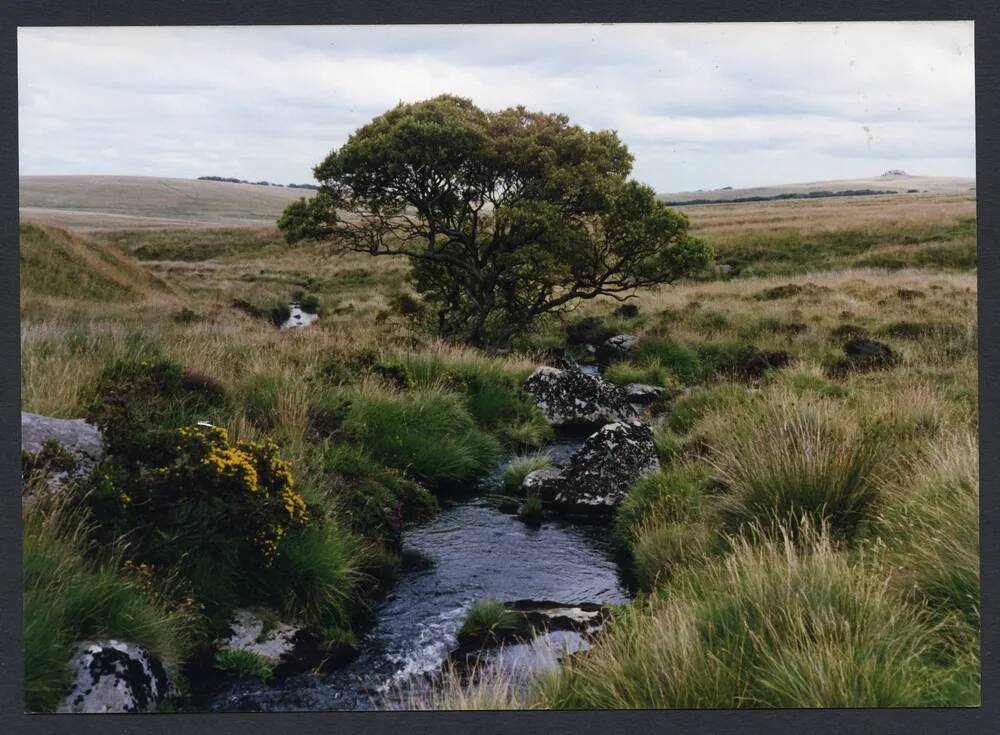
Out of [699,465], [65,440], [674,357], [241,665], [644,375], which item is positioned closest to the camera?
[241,665]

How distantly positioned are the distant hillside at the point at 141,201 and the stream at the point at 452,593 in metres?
3.99

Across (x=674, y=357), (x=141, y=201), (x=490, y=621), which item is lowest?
(x=490, y=621)

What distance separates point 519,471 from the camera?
9.30 m

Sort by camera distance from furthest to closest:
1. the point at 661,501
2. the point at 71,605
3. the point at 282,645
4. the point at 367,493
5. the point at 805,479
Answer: the point at 367,493
the point at 661,501
the point at 805,479
the point at 282,645
the point at 71,605

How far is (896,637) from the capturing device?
4.43m

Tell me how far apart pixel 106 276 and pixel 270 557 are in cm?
1403

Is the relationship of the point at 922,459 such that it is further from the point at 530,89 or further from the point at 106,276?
the point at 106,276

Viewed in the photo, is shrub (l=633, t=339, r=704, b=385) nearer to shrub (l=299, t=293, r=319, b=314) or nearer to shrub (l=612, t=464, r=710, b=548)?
shrub (l=612, t=464, r=710, b=548)

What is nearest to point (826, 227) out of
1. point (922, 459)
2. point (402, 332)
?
point (402, 332)

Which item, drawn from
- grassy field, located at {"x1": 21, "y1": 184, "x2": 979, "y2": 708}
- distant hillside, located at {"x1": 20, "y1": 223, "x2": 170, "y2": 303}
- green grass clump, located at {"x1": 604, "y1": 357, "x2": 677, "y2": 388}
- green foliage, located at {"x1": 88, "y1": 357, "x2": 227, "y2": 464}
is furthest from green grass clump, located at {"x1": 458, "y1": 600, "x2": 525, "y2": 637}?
green grass clump, located at {"x1": 604, "y1": 357, "x2": 677, "y2": 388}

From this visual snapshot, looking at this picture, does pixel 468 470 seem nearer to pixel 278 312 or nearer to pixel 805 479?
pixel 805 479

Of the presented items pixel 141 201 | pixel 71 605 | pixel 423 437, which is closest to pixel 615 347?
pixel 423 437

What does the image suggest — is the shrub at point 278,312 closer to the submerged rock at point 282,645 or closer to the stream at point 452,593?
the stream at point 452,593

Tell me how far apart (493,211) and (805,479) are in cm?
978
